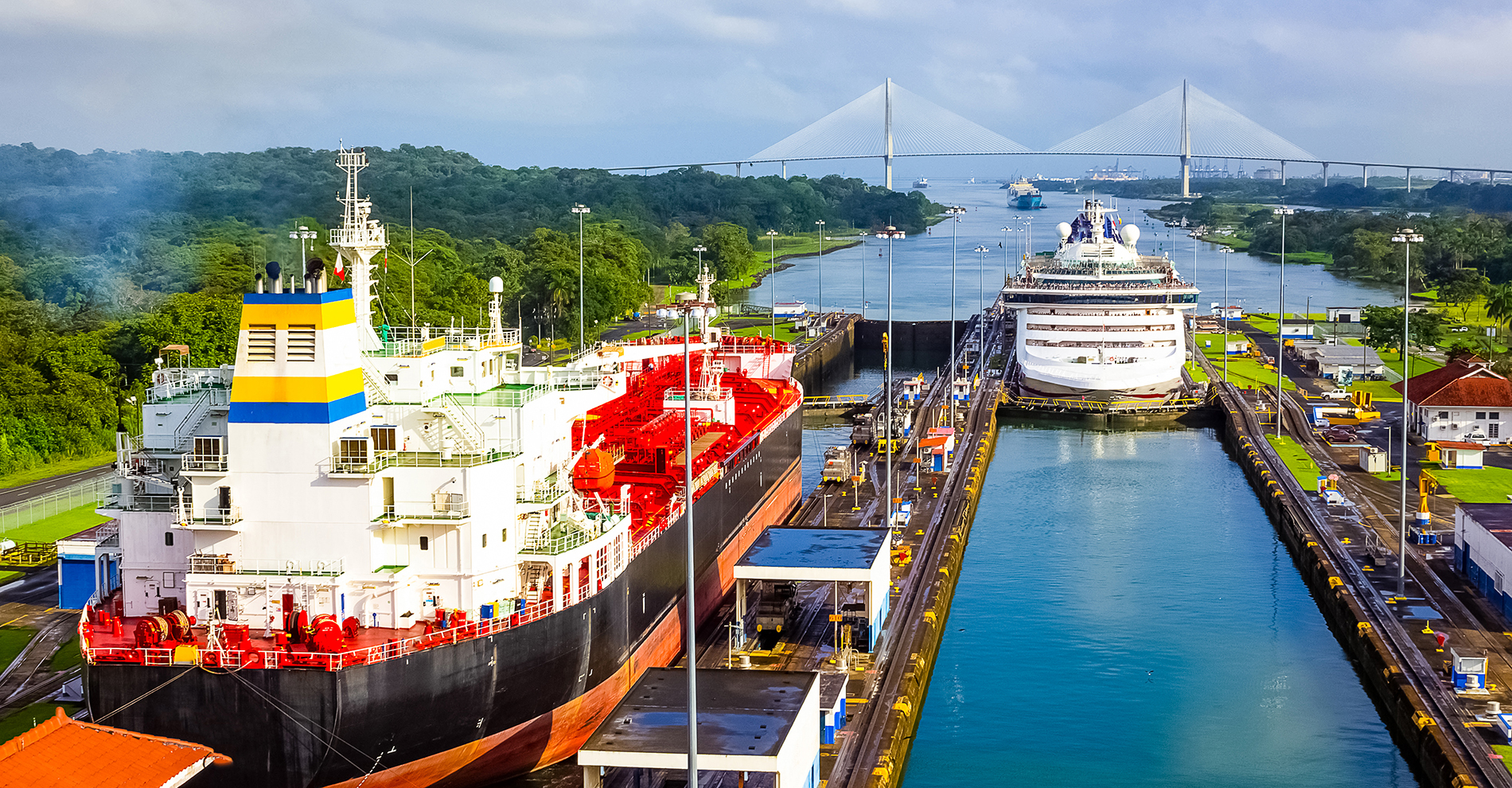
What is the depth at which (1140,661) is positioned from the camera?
105ft

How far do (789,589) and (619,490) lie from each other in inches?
176

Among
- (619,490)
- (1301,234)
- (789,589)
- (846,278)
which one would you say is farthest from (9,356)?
(1301,234)

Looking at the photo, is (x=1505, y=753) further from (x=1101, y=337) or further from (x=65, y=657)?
(x=1101, y=337)

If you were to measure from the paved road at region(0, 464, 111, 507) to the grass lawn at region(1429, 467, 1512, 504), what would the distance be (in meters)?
41.7

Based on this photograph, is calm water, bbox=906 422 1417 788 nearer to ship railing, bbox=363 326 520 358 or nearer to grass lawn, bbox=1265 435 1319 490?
grass lawn, bbox=1265 435 1319 490

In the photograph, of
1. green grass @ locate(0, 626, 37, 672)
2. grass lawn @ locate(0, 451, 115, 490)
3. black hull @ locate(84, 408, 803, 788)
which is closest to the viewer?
black hull @ locate(84, 408, 803, 788)

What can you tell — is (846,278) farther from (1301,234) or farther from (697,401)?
(697,401)

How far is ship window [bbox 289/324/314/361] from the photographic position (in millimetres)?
22453

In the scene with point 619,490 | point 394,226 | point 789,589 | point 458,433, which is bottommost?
point 789,589

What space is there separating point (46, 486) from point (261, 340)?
90.0 ft

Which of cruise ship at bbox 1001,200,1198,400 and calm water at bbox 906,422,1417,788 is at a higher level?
cruise ship at bbox 1001,200,1198,400

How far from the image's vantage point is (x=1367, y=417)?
5544cm

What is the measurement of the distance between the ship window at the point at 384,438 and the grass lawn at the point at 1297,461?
102 feet

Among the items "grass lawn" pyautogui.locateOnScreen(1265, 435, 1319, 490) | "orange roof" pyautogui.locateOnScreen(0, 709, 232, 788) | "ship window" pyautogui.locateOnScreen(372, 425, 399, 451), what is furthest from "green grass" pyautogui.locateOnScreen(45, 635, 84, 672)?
"grass lawn" pyautogui.locateOnScreen(1265, 435, 1319, 490)
